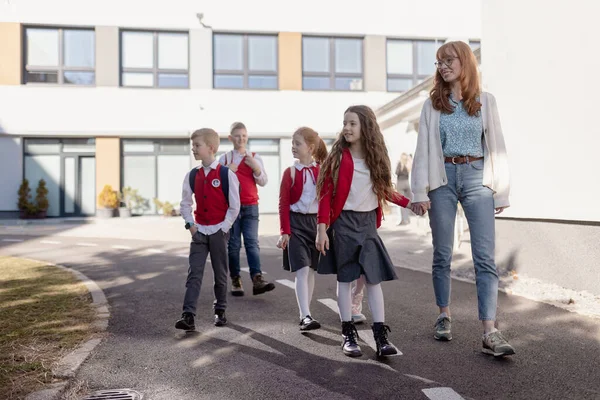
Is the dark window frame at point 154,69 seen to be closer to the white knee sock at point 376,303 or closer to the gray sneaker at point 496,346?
the white knee sock at point 376,303

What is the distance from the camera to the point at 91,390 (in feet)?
10.7

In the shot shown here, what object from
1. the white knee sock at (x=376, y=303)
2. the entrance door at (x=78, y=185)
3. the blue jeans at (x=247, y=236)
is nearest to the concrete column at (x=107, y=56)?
the entrance door at (x=78, y=185)

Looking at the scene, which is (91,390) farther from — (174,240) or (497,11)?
(174,240)

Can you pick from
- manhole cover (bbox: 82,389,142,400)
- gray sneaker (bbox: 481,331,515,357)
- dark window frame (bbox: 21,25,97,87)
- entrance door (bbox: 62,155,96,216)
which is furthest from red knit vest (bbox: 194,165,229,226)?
dark window frame (bbox: 21,25,97,87)

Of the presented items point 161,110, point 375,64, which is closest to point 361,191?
point 161,110

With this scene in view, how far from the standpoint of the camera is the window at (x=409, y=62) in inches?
950

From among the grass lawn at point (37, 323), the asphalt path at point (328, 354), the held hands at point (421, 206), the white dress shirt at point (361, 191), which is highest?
the white dress shirt at point (361, 191)

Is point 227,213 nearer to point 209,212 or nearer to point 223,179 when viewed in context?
point 209,212

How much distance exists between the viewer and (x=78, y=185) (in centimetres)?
2216

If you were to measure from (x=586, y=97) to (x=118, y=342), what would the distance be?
504cm

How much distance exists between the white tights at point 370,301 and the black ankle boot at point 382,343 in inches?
1.9

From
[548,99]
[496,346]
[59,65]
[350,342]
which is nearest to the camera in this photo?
[496,346]

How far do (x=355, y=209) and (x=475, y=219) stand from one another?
2.82 feet


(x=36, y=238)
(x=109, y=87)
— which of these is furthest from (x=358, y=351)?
(x=109, y=87)
